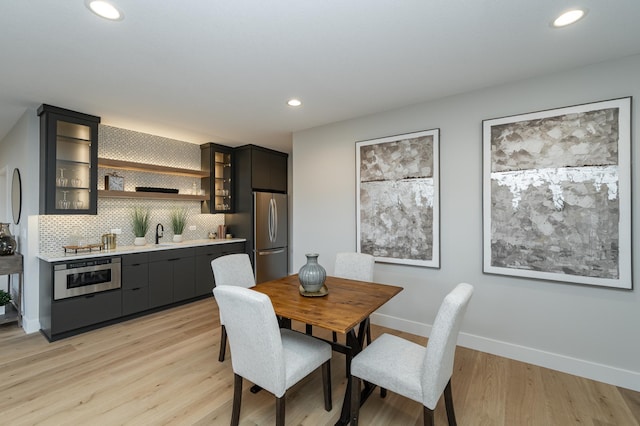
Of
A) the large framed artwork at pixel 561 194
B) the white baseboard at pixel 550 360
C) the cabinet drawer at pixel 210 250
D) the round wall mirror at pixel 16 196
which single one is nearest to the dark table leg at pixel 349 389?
the white baseboard at pixel 550 360

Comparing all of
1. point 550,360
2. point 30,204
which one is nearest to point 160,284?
point 30,204

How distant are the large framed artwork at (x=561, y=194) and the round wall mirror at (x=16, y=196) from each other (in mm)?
5473

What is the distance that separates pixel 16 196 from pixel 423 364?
517cm

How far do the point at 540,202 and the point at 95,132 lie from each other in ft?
16.2

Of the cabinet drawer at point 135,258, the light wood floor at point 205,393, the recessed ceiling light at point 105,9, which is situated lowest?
the light wood floor at point 205,393

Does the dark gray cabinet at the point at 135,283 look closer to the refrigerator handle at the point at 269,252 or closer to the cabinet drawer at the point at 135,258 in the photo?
the cabinet drawer at the point at 135,258

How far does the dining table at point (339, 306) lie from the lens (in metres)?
1.74

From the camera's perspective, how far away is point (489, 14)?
5.76 feet

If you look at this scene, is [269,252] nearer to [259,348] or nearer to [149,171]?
[149,171]

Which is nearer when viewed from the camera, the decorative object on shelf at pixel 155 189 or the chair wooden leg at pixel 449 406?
the chair wooden leg at pixel 449 406

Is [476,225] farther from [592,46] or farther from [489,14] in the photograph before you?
[489,14]

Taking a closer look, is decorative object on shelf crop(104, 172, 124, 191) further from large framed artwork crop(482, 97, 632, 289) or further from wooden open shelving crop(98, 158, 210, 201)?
large framed artwork crop(482, 97, 632, 289)

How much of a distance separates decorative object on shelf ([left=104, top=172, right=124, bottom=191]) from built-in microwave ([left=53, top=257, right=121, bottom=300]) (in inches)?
42.2

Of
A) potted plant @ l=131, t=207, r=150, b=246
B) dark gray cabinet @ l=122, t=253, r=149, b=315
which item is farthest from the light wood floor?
potted plant @ l=131, t=207, r=150, b=246
